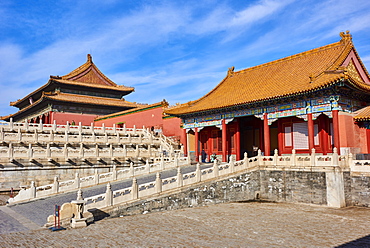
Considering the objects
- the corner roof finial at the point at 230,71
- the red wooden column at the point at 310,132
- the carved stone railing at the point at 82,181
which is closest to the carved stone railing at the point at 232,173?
the red wooden column at the point at 310,132

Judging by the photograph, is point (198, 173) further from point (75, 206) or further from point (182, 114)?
point (182, 114)

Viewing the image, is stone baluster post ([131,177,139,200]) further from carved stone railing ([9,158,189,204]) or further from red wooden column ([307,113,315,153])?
red wooden column ([307,113,315,153])

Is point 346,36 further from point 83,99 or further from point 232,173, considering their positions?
point 83,99

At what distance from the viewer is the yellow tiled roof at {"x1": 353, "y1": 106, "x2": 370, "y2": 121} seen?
1613 centimetres

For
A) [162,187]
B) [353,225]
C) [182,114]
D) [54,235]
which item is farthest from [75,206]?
[182,114]

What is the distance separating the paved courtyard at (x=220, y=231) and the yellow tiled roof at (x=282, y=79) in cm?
657

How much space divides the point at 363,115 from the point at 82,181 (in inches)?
580

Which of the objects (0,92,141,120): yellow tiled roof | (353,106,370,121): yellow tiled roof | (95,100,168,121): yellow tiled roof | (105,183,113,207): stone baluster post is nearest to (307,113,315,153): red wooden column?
(353,106,370,121): yellow tiled roof

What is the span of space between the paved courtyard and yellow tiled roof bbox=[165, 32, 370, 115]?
6.57 metres

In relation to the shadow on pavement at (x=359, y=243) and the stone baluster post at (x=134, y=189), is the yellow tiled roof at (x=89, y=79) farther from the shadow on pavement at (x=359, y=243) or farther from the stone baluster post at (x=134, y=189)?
the shadow on pavement at (x=359, y=243)

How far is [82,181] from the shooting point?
16672 mm

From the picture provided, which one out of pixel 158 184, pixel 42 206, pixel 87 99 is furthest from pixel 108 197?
pixel 87 99

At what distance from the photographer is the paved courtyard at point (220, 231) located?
8961mm

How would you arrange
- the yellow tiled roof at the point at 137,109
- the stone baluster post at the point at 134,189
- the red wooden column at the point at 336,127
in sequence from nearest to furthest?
the stone baluster post at the point at 134,189 → the red wooden column at the point at 336,127 → the yellow tiled roof at the point at 137,109
